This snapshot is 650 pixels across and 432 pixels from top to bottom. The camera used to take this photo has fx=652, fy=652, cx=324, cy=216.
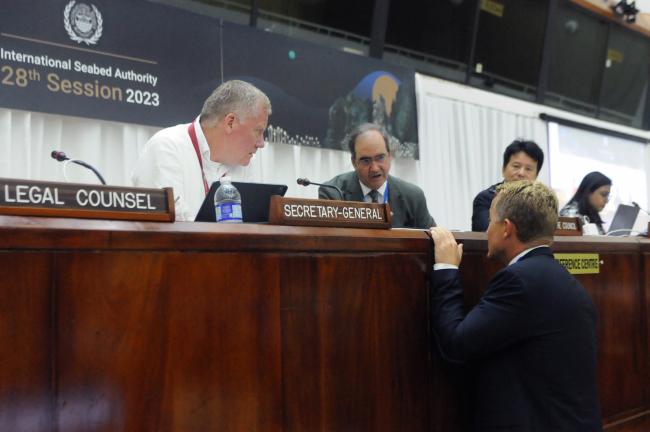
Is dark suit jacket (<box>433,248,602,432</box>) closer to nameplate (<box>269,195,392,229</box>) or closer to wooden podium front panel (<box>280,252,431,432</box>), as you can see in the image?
wooden podium front panel (<box>280,252,431,432</box>)

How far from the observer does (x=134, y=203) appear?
121cm

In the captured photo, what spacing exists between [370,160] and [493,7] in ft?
15.2

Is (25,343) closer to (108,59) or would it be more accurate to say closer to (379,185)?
(379,185)

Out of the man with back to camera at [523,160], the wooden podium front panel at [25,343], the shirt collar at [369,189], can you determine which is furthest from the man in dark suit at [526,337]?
the man with back to camera at [523,160]

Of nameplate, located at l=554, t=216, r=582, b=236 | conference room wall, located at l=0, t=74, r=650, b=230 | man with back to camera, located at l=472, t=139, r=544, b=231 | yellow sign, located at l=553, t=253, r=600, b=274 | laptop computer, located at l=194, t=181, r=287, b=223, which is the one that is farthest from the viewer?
conference room wall, located at l=0, t=74, r=650, b=230

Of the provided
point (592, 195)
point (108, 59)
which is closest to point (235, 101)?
point (108, 59)

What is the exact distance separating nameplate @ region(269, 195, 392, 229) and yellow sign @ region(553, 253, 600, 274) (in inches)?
26.0

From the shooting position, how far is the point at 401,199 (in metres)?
→ 2.67

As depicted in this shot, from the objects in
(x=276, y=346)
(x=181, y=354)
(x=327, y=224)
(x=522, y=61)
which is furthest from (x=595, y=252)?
(x=522, y=61)

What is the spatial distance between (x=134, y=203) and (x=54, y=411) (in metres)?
0.38

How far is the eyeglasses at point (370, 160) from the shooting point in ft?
8.79

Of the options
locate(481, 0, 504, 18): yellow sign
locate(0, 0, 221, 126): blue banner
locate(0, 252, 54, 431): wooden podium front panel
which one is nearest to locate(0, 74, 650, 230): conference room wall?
locate(0, 0, 221, 126): blue banner

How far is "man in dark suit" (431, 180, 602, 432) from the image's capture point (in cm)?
148

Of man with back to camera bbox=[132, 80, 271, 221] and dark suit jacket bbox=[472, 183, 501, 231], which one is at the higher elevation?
man with back to camera bbox=[132, 80, 271, 221]
